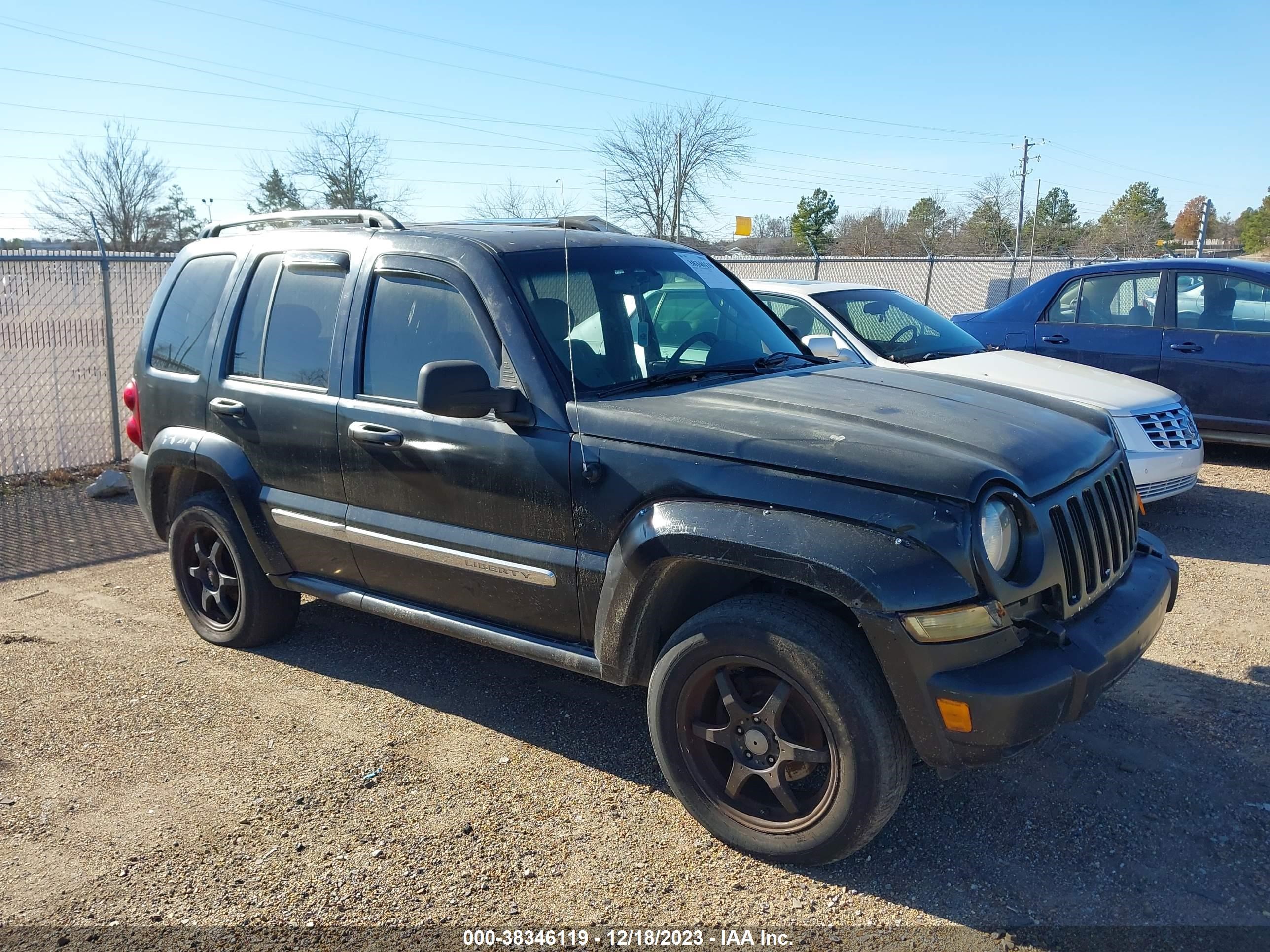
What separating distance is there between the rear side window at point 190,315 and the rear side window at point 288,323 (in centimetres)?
28

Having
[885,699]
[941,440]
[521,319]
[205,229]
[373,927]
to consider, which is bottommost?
[373,927]

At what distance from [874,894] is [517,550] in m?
1.64

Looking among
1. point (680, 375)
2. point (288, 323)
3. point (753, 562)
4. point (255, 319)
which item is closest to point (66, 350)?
point (255, 319)

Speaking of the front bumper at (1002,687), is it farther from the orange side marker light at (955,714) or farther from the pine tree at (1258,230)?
the pine tree at (1258,230)

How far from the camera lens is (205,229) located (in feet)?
17.7

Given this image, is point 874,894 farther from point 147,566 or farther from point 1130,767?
point 147,566

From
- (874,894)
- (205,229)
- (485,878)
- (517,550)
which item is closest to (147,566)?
(205,229)

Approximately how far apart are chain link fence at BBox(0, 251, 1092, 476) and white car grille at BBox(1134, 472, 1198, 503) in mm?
8355

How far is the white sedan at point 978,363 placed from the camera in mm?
6504

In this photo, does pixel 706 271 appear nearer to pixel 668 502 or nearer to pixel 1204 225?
pixel 668 502

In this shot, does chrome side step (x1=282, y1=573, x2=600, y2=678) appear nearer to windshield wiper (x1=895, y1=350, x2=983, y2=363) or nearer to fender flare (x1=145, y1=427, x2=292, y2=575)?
fender flare (x1=145, y1=427, x2=292, y2=575)

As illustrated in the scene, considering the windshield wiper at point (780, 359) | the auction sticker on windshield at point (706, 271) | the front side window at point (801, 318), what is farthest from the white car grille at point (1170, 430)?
the auction sticker on windshield at point (706, 271)

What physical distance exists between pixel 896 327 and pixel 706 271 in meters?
3.41

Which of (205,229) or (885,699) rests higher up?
(205,229)
